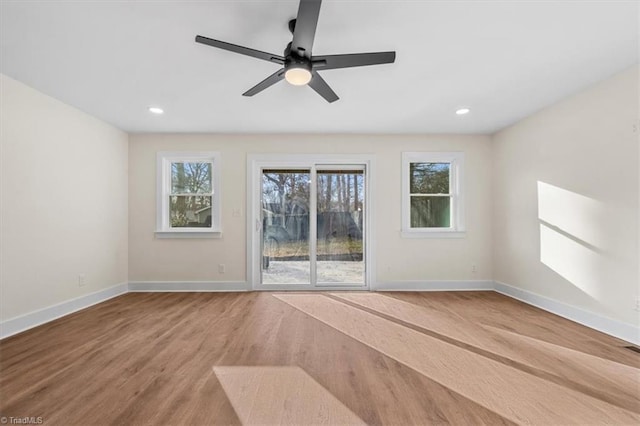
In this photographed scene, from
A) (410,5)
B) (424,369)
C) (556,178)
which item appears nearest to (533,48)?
(410,5)

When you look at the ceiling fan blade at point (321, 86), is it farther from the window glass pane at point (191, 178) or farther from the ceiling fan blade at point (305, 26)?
the window glass pane at point (191, 178)

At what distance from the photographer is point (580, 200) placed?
285 cm

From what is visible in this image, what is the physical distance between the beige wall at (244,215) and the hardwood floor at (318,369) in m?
1.06

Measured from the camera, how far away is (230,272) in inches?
164

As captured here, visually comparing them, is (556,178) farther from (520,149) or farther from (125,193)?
(125,193)

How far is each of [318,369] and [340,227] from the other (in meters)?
2.60

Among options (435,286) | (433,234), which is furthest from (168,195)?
(435,286)

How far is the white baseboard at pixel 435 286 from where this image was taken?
4.20 m

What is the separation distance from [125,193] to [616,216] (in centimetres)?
608

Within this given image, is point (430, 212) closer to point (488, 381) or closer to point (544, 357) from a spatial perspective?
point (544, 357)

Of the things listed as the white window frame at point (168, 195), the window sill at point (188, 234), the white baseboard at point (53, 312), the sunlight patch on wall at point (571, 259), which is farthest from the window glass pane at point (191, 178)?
the sunlight patch on wall at point (571, 259)

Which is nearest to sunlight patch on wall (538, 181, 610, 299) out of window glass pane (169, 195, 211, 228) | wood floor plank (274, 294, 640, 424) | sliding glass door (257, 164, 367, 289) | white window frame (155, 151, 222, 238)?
wood floor plank (274, 294, 640, 424)

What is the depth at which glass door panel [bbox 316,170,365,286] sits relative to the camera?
434cm

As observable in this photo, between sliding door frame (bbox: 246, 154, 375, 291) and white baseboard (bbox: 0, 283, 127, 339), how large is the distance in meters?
1.93
